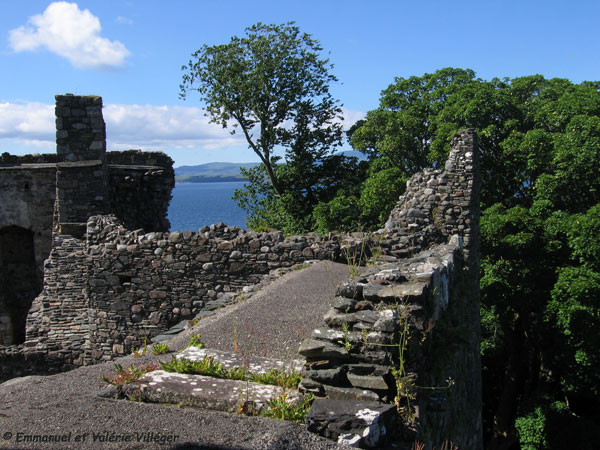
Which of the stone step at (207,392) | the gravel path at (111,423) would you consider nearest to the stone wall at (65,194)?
the gravel path at (111,423)

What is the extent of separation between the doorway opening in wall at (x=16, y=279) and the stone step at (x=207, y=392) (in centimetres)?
1477

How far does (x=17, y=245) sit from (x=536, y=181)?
17.6 m

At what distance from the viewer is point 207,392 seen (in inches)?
192

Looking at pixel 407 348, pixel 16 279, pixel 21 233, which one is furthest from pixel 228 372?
pixel 16 279

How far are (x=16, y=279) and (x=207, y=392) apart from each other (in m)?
16.0

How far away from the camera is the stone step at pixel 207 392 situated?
15.5 ft

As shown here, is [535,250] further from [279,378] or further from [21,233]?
[21,233]

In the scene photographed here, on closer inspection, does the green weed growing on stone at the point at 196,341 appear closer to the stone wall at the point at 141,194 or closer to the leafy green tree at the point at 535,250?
the stone wall at the point at 141,194

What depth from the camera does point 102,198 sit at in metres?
14.3

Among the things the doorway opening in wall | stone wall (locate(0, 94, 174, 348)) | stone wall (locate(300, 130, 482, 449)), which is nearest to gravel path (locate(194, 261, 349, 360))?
stone wall (locate(300, 130, 482, 449))

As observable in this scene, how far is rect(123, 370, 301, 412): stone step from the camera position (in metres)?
4.71

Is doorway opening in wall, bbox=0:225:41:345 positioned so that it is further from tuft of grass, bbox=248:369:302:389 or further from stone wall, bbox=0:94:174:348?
tuft of grass, bbox=248:369:302:389

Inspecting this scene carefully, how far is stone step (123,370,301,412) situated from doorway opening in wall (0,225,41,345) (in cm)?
1477

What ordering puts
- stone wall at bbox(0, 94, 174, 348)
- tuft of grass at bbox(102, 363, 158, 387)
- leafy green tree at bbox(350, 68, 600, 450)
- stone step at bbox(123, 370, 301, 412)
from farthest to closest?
leafy green tree at bbox(350, 68, 600, 450) → stone wall at bbox(0, 94, 174, 348) → tuft of grass at bbox(102, 363, 158, 387) → stone step at bbox(123, 370, 301, 412)
